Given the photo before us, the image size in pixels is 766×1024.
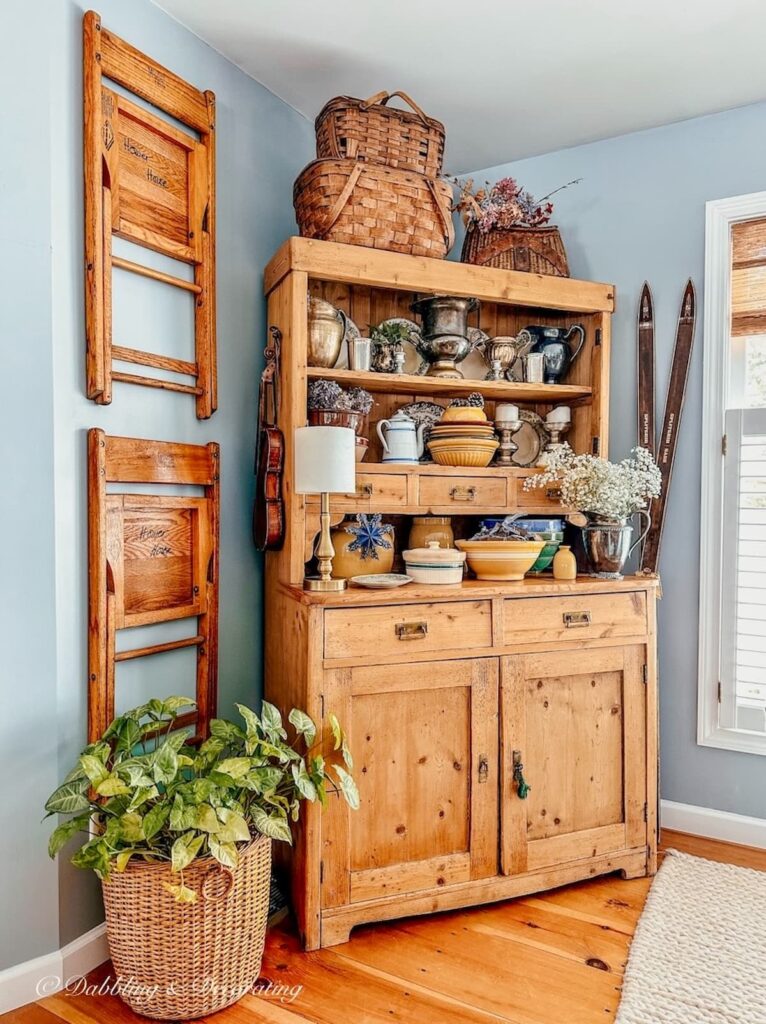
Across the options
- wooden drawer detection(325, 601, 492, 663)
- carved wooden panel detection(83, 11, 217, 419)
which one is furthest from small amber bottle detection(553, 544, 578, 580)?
carved wooden panel detection(83, 11, 217, 419)

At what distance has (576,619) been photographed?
2.28 m

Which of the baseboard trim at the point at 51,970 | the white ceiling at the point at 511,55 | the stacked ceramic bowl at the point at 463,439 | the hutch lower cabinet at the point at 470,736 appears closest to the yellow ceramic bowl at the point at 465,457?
the stacked ceramic bowl at the point at 463,439

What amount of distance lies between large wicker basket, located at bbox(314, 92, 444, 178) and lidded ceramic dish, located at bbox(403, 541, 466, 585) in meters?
1.25

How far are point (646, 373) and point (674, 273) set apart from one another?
1.25ft

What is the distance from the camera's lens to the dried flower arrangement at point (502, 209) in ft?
8.41

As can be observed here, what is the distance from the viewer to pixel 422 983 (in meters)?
1.82

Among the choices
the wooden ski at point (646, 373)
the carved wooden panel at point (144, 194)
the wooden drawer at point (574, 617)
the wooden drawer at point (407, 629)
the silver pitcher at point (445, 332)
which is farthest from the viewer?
the wooden ski at point (646, 373)

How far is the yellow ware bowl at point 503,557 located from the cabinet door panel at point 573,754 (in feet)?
0.91

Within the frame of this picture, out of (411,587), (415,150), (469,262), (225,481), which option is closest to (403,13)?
(415,150)

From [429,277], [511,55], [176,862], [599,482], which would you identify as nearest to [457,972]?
[176,862]

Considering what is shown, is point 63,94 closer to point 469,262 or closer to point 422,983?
point 469,262

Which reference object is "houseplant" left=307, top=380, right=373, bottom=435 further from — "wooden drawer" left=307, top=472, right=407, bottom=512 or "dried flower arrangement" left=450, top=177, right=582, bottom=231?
"dried flower arrangement" left=450, top=177, right=582, bottom=231

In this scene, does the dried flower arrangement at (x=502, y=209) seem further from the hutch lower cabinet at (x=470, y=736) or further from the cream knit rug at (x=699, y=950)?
the cream knit rug at (x=699, y=950)

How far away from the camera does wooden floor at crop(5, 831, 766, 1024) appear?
5.62 ft
